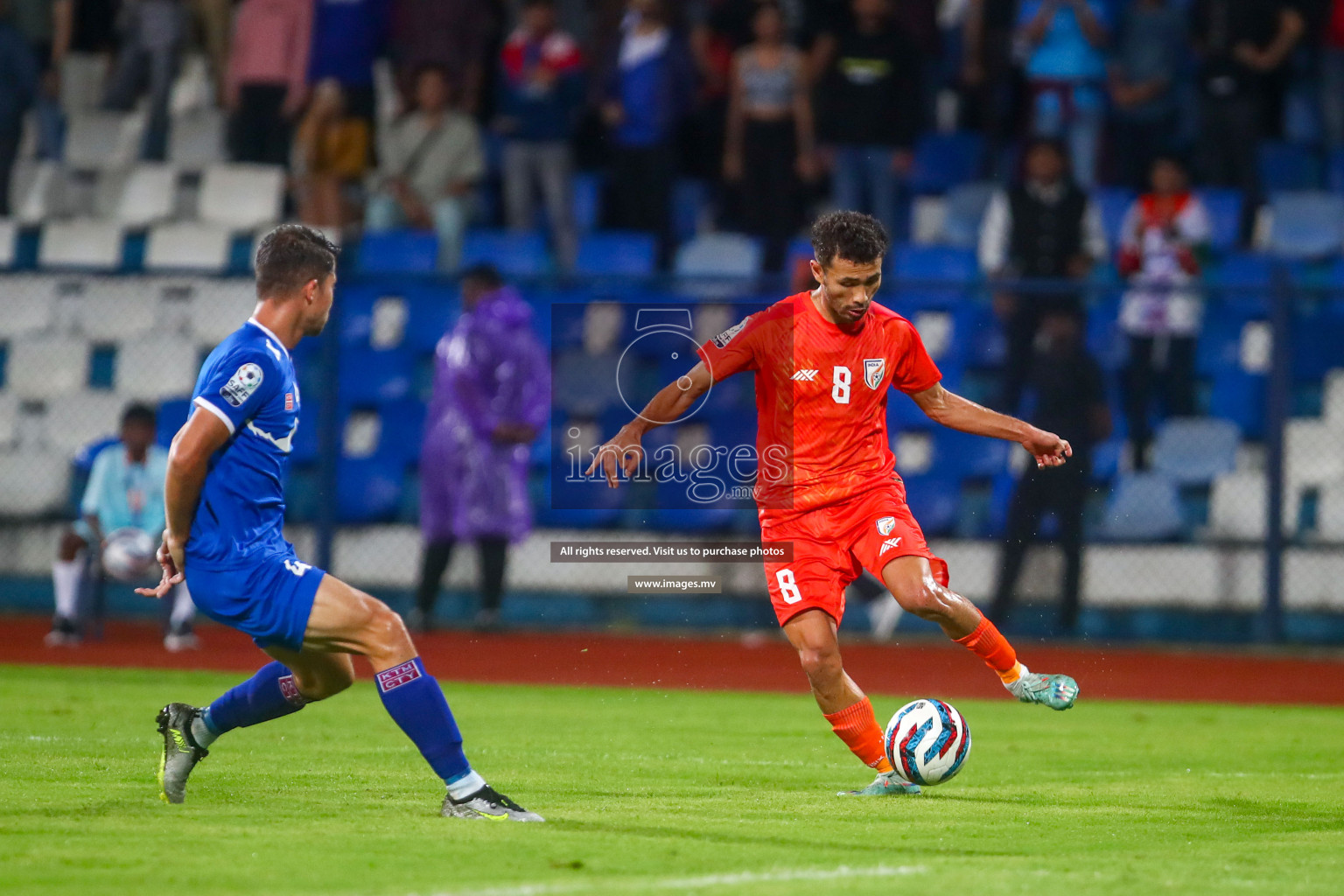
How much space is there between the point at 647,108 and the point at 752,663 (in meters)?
5.73

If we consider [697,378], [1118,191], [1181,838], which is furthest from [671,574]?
[1181,838]

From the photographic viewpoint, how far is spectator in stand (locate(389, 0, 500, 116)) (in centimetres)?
1766

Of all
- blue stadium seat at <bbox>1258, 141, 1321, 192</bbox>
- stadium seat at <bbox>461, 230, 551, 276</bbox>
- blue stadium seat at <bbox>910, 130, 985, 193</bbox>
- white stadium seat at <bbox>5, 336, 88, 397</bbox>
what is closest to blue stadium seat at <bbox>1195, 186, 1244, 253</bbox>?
blue stadium seat at <bbox>1258, 141, 1321, 192</bbox>

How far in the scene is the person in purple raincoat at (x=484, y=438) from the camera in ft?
49.9

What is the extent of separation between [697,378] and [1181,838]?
2.48 metres

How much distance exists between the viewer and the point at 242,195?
61.8ft

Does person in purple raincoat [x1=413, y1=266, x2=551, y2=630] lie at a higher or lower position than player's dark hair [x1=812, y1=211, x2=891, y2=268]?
lower

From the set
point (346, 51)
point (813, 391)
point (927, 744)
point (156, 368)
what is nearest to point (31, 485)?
point (156, 368)

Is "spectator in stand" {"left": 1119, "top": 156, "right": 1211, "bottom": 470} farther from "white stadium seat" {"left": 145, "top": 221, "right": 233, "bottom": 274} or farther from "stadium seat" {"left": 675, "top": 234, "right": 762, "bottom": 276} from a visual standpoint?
"white stadium seat" {"left": 145, "top": 221, "right": 233, "bottom": 274}

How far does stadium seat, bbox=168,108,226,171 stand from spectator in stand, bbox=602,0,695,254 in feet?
14.4

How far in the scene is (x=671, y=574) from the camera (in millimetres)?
14805

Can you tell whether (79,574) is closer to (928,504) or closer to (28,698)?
(28,698)

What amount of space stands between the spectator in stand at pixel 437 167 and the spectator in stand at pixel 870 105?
3.40 metres

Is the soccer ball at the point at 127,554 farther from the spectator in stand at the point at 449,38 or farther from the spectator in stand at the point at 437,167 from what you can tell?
the spectator in stand at the point at 449,38
